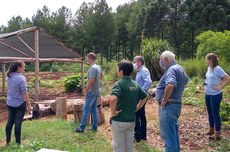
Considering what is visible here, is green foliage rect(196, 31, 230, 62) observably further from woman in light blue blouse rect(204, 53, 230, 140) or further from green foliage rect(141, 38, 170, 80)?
woman in light blue blouse rect(204, 53, 230, 140)

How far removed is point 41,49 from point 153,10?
76.4ft

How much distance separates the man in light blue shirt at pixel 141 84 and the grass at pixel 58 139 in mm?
652

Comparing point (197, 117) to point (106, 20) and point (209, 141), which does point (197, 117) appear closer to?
point (209, 141)

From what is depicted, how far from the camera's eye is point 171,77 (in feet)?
14.9

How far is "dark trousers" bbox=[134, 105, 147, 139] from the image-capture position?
618cm

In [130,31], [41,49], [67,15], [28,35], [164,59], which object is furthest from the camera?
[67,15]

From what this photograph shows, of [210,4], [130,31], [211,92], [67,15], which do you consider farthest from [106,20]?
[211,92]

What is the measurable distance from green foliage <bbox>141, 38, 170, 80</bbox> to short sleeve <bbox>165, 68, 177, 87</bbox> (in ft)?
37.1

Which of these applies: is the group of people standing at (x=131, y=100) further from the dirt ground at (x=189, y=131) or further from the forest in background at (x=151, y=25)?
the forest in background at (x=151, y=25)

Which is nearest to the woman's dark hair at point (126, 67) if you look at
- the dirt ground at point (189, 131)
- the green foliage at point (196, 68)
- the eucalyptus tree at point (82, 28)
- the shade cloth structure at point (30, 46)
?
the dirt ground at point (189, 131)

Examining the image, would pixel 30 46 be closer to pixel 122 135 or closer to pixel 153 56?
pixel 153 56

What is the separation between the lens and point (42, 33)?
41.1 feet

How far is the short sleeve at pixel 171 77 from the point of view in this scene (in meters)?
4.50

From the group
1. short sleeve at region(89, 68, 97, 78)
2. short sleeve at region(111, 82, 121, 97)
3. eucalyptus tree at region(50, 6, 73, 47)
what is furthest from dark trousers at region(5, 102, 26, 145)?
eucalyptus tree at region(50, 6, 73, 47)
